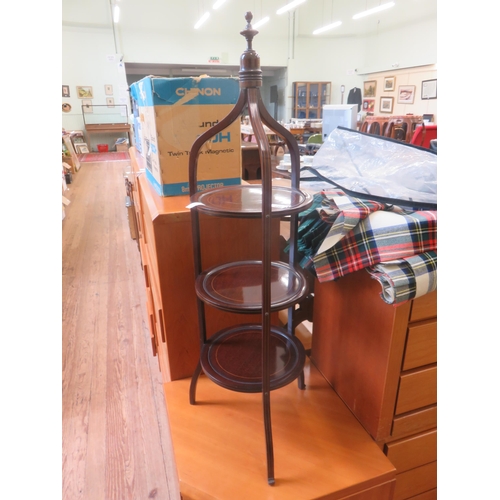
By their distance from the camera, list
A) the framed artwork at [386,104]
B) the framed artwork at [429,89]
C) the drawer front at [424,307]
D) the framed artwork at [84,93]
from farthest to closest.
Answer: the framed artwork at [386,104] → the framed artwork at [84,93] → the framed artwork at [429,89] → the drawer front at [424,307]

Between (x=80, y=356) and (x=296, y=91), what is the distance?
38.5 ft

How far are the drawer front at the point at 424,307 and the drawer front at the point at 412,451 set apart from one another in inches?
18.2

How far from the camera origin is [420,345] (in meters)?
1.06

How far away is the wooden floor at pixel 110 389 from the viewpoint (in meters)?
1.49

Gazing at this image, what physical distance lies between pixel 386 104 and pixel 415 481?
12.2 metres

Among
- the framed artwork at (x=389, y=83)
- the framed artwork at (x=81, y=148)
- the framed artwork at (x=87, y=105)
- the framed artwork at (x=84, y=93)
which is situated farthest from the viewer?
the framed artwork at (x=389, y=83)

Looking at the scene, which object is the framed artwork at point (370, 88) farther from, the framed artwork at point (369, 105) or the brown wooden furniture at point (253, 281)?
the brown wooden furniture at point (253, 281)

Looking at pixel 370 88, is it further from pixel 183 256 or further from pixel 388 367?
pixel 388 367

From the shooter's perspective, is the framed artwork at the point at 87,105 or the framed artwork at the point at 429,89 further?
the framed artwork at the point at 87,105

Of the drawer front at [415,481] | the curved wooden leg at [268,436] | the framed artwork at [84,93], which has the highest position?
the framed artwork at [84,93]

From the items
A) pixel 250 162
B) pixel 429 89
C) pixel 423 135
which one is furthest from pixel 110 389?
pixel 429 89

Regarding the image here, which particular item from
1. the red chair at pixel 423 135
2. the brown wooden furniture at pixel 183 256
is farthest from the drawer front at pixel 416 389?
the red chair at pixel 423 135

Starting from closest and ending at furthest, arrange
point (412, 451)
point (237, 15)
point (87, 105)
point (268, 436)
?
point (268, 436) < point (412, 451) < point (87, 105) < point (237, 15)

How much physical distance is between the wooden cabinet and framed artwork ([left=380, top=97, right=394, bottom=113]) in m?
1.78
